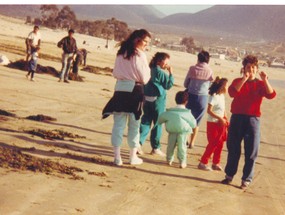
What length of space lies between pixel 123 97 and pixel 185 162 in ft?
4.64

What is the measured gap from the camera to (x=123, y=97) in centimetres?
754

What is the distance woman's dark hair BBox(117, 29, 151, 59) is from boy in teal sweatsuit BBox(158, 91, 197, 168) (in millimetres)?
1093

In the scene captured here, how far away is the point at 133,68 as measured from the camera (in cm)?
747

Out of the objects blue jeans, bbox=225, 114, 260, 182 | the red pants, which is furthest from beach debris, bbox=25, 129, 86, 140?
blue jeans, bbox=225, 114, 260, 182

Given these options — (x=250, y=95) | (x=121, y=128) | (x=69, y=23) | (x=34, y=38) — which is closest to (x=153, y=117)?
(x=121, y=128)

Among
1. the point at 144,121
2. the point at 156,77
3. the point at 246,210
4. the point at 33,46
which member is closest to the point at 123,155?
the point at 144,121

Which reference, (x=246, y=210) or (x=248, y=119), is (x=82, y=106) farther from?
(x=246, y=210)

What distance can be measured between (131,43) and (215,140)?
6.44 feet

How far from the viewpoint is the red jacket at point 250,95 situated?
7.14 m

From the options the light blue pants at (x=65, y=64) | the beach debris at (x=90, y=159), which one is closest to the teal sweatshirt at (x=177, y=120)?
the beach debris at (x=90, y=159)

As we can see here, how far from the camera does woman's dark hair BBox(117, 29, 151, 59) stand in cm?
746

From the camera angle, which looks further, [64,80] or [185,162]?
[64,80]

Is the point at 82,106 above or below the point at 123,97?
below

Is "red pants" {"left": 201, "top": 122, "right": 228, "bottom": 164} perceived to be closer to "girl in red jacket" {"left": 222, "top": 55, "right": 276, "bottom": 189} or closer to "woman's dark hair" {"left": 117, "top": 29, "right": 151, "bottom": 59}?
"girl in red jacket" {"left": 222, "top": 55, "right": 276, "bottom": 189}
